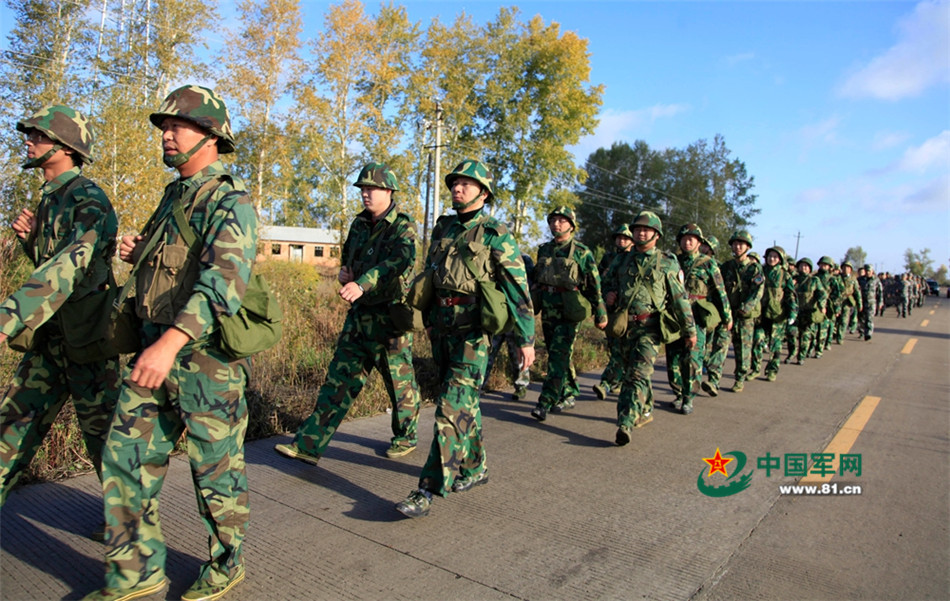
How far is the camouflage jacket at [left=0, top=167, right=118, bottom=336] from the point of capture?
2795 millimetres

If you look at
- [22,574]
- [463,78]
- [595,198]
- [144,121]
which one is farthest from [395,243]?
[595,198]

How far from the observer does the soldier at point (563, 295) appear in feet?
22.2

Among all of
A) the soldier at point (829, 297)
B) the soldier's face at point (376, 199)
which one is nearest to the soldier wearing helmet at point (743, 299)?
the soldier at point (829, 297)

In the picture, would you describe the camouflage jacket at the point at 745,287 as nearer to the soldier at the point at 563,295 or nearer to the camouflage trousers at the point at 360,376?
the soldier at the point at 563,295

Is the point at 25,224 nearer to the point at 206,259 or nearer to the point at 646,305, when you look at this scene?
the point at 206,259

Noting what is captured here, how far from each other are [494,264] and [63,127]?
251 centimetres

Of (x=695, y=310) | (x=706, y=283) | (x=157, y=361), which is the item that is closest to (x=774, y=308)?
(x=706, y=283)

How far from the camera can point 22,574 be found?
9.80 feet

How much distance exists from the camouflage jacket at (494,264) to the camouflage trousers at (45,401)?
198 cm

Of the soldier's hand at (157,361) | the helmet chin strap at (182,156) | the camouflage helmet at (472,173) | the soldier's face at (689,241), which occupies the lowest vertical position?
the soldier's hand at (157,361)

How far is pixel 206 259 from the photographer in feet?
8.73

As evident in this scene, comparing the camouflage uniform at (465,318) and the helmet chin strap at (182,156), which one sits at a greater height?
the helmet chin strap at (182,156)

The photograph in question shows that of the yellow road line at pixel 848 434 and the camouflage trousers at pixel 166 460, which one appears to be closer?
the camouflage trousers at pixel 166 460

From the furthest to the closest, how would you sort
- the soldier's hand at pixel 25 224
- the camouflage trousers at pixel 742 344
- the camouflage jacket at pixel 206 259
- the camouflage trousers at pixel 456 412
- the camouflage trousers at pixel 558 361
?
1. the camouflage trousers at pixel 742 344
2. the camouflage trousers at pixel 558 361
3. the camouflage trousers at pixel 456 412
4. the soldier's hand at pixel 25 224
5. the camouflage jacket at pixel 206 259
